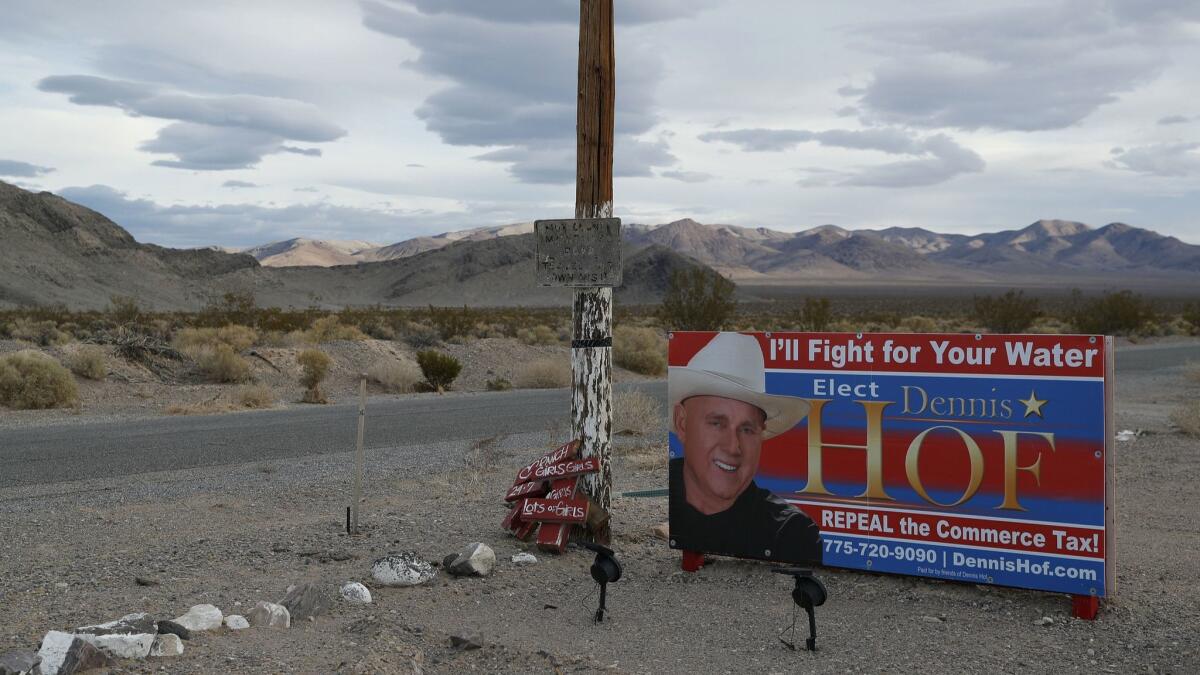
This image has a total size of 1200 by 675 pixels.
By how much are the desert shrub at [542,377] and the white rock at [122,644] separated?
22.0 metres

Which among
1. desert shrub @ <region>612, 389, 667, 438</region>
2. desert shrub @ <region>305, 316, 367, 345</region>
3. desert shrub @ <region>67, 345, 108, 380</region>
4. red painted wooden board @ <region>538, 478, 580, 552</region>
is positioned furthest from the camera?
desert shrub @ <region>305, 316, 367, 345</region>

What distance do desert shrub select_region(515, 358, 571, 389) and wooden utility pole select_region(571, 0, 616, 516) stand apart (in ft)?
62.3

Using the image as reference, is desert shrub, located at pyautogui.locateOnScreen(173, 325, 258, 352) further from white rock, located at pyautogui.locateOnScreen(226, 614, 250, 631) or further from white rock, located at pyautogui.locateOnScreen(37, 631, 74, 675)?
white rock, located at pyautogui.locateOnScreen(37, 631, 74, 675)

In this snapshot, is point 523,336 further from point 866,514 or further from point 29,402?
point 866,514

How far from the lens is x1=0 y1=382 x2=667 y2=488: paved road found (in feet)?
44.1

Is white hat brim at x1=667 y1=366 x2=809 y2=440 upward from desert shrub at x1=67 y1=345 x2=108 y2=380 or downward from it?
upward

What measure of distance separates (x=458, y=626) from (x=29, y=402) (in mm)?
17747

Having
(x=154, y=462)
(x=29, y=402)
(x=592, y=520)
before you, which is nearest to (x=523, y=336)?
(x=29, y=402)

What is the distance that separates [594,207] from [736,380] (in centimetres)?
180

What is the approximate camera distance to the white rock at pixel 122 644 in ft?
17.2

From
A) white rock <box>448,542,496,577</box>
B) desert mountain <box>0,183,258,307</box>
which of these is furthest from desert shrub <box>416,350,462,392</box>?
desert mountain <box>0,183,258,307</box>

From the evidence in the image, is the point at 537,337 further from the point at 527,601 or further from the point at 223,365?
the point at 527,601

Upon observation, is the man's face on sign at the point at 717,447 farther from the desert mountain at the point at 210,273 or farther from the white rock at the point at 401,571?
the desert mountain at the point at 210,273

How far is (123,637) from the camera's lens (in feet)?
17.3
